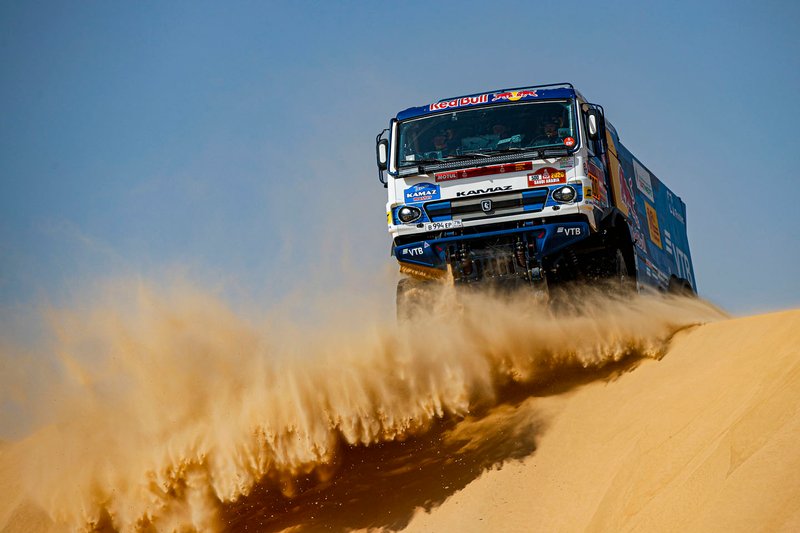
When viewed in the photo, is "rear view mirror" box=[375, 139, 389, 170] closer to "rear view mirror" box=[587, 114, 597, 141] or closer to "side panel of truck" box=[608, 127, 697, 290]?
"rear view mirror" box=[587, 114, 597, 141]

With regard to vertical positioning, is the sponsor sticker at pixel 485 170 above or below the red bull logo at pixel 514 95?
below

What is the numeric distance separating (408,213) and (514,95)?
1812 millimetres

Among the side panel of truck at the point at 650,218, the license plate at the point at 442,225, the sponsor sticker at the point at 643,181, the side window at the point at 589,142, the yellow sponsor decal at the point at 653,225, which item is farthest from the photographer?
the yellow sponsor decal at the point at 653,225

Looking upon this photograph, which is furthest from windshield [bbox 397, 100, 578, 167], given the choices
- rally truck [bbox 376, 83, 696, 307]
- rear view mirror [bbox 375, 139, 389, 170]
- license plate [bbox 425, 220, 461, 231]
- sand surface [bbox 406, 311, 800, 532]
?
sand surface [bbox 406, 311, 800, 532]

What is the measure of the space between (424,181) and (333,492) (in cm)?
342

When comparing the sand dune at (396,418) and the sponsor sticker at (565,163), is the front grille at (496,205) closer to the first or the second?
the sponsor sticker at (565,163)

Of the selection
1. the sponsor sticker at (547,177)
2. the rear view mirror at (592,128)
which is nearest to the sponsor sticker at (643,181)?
the rear view mirror at (592,128)

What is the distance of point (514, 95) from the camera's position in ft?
35.1

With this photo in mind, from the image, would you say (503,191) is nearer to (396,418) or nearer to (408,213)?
(408,213)

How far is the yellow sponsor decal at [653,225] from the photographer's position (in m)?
13.9

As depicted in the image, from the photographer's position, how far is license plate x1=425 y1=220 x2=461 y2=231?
10.2 metres

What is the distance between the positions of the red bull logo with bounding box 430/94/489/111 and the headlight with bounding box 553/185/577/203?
142 cm

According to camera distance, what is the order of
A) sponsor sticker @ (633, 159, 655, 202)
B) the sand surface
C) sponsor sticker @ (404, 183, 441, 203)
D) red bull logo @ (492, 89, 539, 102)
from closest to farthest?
the sand surface → sponsor sticker @ (404, 183, 441, 203) → red bull logo @ (492, 89, 539, 102) → sponsor sticker @ (633, 159, 655, 202)

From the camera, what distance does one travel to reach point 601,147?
10766mm
